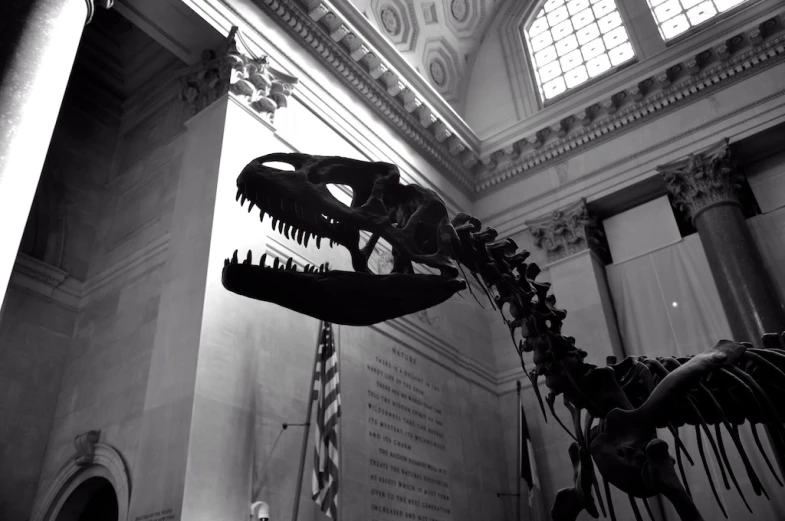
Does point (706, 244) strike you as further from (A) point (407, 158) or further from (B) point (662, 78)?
(A) point (407, 158)

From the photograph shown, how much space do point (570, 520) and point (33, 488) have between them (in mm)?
5925

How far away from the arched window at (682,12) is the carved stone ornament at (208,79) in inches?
318

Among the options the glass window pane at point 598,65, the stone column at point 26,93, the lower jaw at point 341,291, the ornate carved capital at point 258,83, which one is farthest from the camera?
the glass window pane at point 598,65

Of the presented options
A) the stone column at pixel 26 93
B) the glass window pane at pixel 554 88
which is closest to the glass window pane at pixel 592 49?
the glass window pane at pixel 554 88

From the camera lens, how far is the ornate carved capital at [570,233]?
1096 centimetres

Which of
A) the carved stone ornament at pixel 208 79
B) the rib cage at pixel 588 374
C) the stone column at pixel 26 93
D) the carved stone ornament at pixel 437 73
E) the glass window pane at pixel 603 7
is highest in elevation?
the glass window pane at pixel 603 7

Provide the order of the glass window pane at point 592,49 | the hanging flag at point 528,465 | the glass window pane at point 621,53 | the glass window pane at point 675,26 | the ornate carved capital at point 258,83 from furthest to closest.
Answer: the glass window pane at point 592,49, the glass window pane at point 621,53, the glass window pane at point 675,26, the hanging flag at point 528,465, the ornate carved capital at point 258,83

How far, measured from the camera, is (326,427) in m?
5.96

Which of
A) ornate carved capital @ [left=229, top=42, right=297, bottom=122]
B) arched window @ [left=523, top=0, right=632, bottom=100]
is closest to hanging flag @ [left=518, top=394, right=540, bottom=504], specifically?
ornate carved capital @ [left=229, top=42, right=297, bottom=122]

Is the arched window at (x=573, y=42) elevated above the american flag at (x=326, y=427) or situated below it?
above

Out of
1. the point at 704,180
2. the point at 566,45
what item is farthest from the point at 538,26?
the point at 704,180

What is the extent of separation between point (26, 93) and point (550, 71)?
36.6 feet

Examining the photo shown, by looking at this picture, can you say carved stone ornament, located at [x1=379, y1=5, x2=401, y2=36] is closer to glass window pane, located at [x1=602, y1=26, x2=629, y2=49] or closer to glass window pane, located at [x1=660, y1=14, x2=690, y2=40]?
glass window pane, located at [x1=602, y1=26, x2=629, y2=49]

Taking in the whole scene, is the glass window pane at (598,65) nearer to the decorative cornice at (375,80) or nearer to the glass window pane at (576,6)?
the glass window pane at (576,6)
